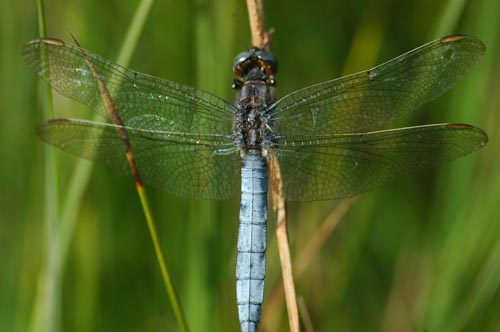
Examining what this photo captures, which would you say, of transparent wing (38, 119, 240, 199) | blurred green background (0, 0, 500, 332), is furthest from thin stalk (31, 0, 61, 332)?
transparent wing (38, 119, 240, 199)

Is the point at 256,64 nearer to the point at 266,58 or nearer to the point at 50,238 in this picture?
the point at 266,58

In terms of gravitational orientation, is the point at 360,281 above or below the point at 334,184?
below

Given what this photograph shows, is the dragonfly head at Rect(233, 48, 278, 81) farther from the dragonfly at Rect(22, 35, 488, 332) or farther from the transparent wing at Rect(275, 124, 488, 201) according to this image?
the transparent wing at Rect(275, 124, 488, 201)

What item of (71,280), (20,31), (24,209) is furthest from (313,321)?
(20,31)

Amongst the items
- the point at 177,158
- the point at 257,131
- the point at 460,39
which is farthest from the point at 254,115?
the point at 460,39

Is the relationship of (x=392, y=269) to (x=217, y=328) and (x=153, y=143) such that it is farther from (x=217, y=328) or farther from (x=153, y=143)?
(x=153, y=143)

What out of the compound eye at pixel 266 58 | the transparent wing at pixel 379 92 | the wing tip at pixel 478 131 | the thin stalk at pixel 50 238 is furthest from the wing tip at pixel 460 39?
the thin stalk at pixel 50 238
